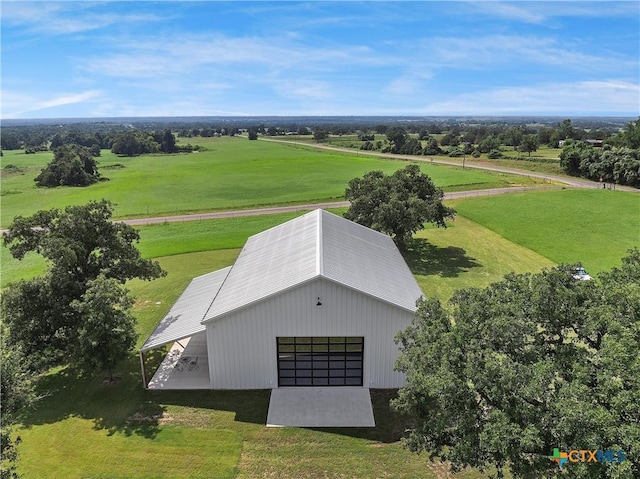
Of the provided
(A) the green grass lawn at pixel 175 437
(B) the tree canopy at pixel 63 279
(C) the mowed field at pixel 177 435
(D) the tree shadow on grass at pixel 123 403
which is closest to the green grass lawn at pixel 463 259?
(C) the mowed field at pixel 177 435

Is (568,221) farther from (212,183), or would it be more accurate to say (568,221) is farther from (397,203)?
(212,183)

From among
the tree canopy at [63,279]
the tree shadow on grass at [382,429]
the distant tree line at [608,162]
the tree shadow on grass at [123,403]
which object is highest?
the distant tree line at [608,162]

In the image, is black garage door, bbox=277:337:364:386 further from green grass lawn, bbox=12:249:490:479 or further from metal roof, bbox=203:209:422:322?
metal roof, bbox=203:209:422:322

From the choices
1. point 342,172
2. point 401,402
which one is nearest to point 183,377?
point 401,402

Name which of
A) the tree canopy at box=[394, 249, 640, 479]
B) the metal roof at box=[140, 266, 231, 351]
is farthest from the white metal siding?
the tree canopy at box=[394, 249, 640, 479]

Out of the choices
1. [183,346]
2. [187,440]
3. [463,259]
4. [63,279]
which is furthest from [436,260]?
[63,279]

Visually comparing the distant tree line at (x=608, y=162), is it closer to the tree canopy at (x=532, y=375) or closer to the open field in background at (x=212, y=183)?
the open field in background at (x=212, y=183)
